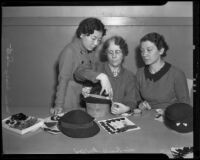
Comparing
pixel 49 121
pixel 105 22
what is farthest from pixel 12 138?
pixel 105 22

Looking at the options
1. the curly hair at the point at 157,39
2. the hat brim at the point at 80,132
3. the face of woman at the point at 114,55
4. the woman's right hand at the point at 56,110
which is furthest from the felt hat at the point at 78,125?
the curly hair at the point at 157,39

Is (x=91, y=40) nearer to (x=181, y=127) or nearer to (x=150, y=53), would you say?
(x=150, y=53)

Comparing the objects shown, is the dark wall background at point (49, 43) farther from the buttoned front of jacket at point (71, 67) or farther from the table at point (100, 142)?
the table at point (100, 142)

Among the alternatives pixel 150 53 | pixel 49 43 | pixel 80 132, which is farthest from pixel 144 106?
pixel 49 43

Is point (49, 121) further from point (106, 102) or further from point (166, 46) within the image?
point (166, 46)

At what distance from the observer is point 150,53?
1.09 m

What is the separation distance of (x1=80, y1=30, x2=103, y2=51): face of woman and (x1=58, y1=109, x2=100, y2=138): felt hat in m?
0.29

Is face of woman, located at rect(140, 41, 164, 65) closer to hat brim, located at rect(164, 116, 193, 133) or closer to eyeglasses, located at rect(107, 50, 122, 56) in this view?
eyeglasses, located at rect(107, 50, 122, 56)

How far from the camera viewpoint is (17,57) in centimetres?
107

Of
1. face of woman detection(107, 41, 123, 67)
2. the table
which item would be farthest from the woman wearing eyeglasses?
the table

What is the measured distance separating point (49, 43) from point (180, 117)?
62 centimetres

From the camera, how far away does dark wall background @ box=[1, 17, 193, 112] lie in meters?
1.04

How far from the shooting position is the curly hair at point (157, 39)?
42.0 inches

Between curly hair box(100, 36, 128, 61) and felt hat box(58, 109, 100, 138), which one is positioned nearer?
felt hat box(58, 109, 100, 138)
